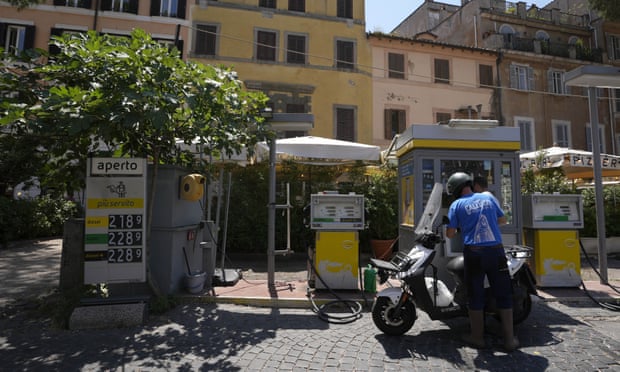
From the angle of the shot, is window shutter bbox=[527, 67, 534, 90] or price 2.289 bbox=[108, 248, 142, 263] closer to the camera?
price 2.289 bbox=[108, 248, 142, 263]

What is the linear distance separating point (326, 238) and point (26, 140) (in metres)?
4.60

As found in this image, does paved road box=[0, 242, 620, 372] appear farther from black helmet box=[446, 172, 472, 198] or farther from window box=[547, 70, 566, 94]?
window box=[547, 70, 566, 94]

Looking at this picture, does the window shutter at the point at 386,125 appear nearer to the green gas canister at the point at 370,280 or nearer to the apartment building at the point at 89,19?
the apartment building at the point at 89,19

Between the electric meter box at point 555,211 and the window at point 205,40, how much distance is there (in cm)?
1619

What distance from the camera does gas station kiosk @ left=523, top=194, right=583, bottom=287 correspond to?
6.13 m

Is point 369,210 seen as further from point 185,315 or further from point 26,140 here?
point 26,140

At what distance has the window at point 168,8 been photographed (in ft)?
60.3

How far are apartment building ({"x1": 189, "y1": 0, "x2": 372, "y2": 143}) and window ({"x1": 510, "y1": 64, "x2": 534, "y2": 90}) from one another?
8.87 meters

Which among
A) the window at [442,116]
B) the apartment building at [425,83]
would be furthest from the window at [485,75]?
the window at [442,116]

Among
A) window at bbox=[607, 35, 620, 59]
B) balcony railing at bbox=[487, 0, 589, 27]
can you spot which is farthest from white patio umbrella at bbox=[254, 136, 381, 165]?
window at bbox=[607, 35, 620, 59]

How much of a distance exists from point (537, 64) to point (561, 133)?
4.45 m

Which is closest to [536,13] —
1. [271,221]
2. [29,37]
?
[271,221]

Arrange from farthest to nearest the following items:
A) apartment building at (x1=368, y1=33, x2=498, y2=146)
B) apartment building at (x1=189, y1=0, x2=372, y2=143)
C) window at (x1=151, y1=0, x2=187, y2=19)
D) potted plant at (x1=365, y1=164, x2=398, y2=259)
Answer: apartment building at (x1=368, y1=33, x2=498, y2=146), window at (x1=151, y1=0, x2=187, y2=19), apartment building at (x1=189, y1=0, x2=372, y2=143), potted plant at (x1=365, y1=164, x2=398, y2=259)

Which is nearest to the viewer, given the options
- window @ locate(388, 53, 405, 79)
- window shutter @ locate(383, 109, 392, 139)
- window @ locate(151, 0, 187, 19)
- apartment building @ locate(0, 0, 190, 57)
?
apartment building @ locate(0, 0, 190, 57)
